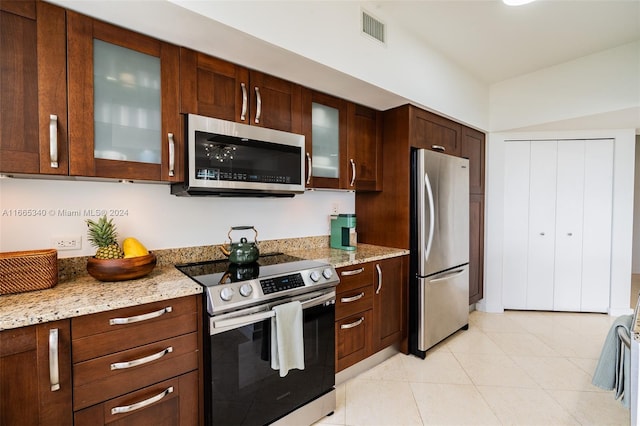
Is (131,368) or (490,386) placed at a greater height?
(131,368)

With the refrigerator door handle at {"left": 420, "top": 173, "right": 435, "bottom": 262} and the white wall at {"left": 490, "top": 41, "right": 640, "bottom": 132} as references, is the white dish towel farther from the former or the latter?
the white wall at {"left": 490, "top": 41, "right": 640, "bottom": 132}

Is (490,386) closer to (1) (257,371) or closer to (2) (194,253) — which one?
(1) (257,371)

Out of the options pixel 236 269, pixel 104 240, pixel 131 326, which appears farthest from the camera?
pixel 236 269

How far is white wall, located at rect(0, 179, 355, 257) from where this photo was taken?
1.48 metres

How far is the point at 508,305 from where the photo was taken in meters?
3.58

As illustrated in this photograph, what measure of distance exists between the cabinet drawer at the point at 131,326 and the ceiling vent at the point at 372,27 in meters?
2.04

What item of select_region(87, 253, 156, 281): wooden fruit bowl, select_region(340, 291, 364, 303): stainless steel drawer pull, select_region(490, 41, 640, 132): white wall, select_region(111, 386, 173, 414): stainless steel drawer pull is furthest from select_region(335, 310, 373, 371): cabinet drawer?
select_region(490, 41, 640, 132): white wall

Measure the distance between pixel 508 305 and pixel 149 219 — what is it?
13.0 ft

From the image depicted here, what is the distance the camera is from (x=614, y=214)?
333cm

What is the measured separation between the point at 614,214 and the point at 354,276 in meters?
3.38

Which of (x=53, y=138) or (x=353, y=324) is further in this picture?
(x=353, y=324)

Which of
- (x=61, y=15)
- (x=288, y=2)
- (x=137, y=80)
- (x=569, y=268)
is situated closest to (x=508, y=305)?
(x=569, y=268)

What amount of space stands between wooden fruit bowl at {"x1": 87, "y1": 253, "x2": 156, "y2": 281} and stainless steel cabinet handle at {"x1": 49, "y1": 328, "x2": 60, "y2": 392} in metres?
0.37

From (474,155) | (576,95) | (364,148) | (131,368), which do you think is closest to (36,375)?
(131,368)
